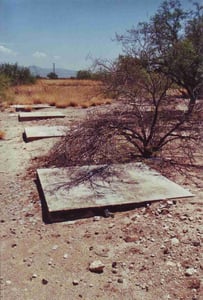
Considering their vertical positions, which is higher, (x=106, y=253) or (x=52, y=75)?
(x=52, y=75)

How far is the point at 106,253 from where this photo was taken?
3.12 metres

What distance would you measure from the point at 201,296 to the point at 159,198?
Answer: 151 cm

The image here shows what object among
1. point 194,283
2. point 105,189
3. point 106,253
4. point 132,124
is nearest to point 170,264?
point 194,283

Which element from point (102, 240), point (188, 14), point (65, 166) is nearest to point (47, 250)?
point (102, 240)

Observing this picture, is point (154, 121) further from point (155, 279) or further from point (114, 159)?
point (155, 279)

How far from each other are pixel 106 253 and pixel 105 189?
119 centimetres

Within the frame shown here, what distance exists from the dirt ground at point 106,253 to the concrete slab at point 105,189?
152 millimetres

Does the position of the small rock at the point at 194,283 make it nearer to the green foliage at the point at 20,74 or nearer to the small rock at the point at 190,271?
the small rock at the point at 190,271

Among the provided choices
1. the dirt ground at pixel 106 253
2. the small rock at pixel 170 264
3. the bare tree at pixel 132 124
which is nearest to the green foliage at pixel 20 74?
the bare tree at pixel 132 124

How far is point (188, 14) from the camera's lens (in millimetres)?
13219

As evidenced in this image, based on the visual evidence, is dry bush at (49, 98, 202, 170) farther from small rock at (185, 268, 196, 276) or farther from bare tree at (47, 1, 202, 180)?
small rock at (185, 268, 196, 276)

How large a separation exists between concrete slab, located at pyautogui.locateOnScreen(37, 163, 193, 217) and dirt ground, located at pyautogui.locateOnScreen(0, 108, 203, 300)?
0.15m

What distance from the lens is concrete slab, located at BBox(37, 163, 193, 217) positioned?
3.89 m

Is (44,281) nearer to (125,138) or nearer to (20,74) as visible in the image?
(125,138)
